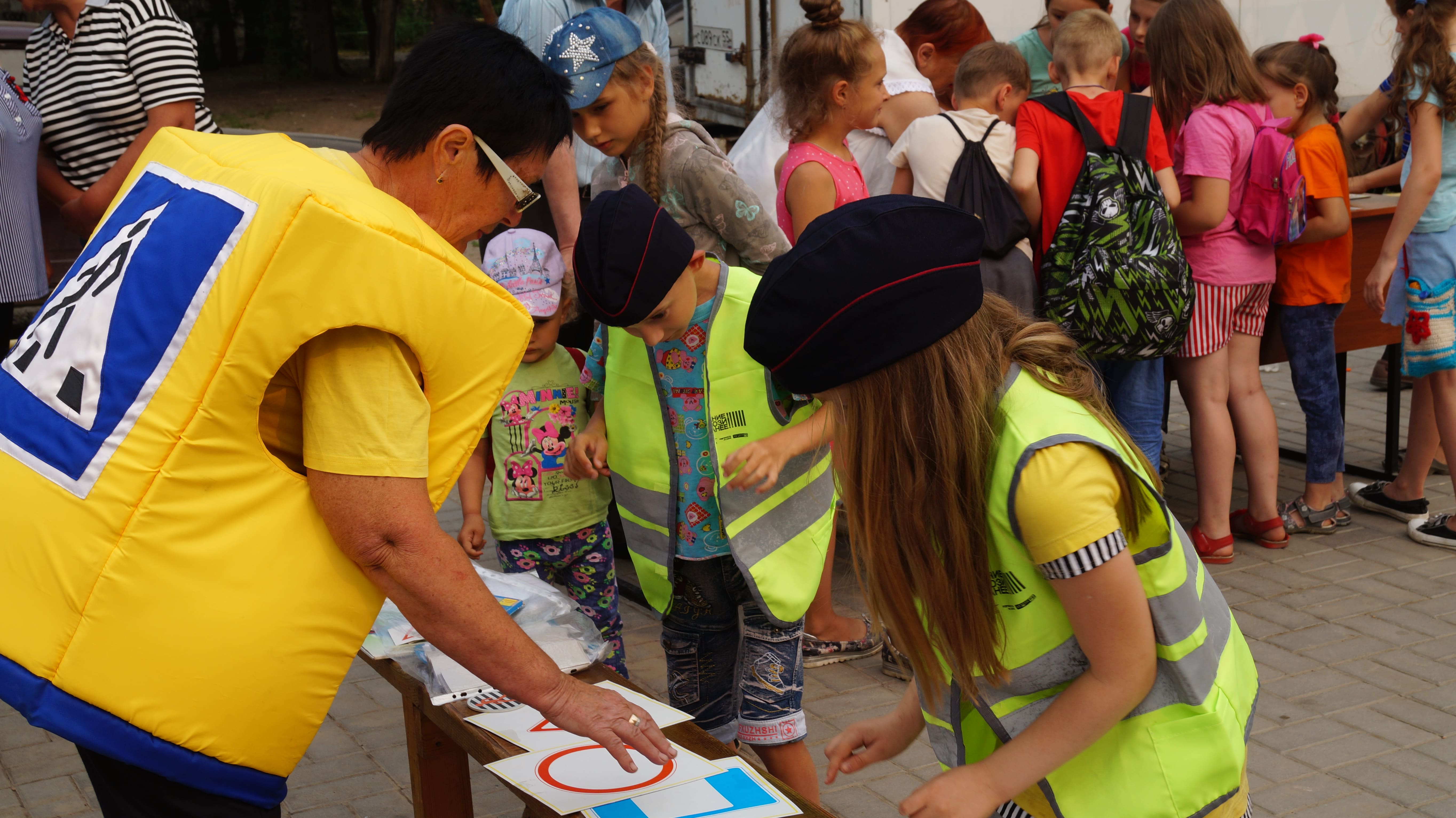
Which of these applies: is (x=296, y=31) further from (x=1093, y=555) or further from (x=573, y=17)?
(x=1093, y=555)

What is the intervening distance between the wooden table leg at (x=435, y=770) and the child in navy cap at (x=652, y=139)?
144 cm

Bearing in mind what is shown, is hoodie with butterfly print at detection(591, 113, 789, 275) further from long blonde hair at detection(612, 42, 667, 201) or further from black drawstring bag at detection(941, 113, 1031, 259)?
black drawstring bag at detection(941, 113, 1031, 259)

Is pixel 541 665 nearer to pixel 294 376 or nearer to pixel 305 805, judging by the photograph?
pixel 294 376

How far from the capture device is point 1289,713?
11.8 ft

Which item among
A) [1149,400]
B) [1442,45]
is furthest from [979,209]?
[1442,45]

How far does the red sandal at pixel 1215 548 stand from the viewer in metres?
4.79

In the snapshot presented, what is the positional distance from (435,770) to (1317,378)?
3.93 metres

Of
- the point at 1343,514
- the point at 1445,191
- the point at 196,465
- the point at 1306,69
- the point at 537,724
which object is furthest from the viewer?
the point at 1343,514

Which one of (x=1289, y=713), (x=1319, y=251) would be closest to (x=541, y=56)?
(x=1289, y=713)

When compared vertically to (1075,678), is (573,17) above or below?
above

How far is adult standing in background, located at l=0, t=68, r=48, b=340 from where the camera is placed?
4.23 m

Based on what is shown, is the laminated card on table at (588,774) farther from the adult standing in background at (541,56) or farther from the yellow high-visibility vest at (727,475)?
the adult standing in background at (541,56)

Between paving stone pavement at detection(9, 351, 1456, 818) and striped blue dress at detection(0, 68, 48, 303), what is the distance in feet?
5.02

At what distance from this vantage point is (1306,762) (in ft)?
10.9
